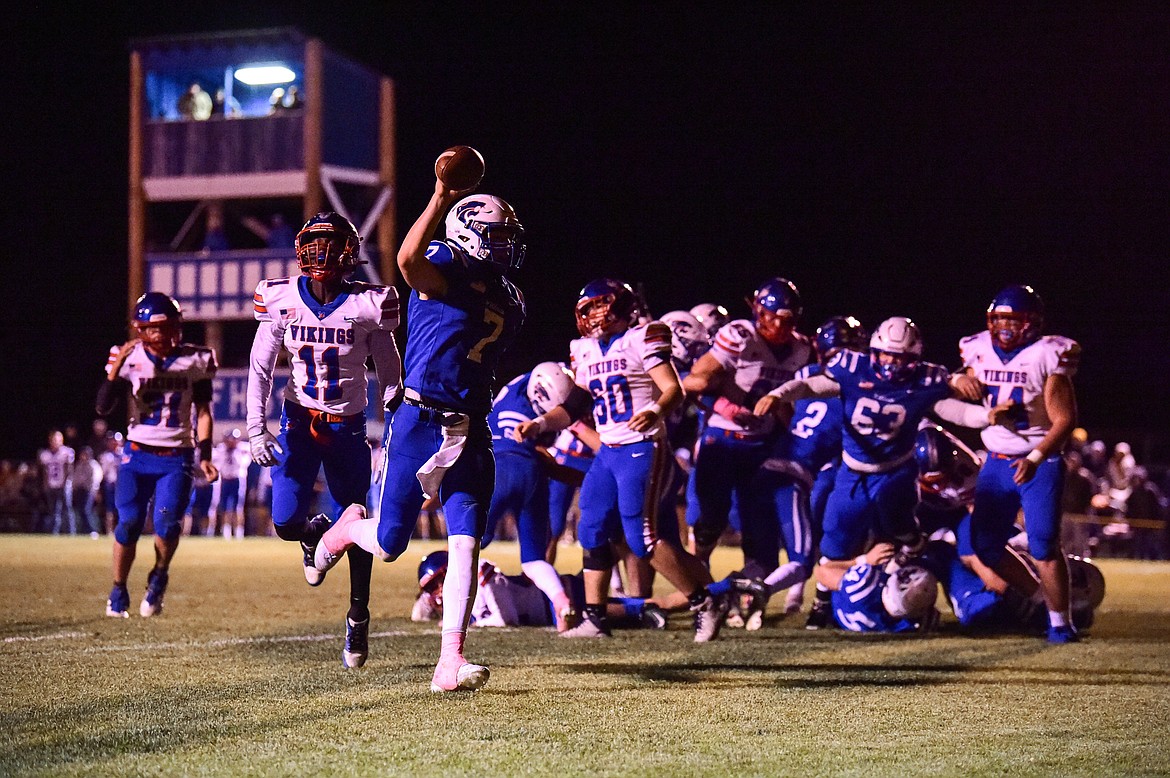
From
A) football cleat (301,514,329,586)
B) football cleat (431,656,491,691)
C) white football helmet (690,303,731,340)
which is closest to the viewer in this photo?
football cleat (431,656,491,691)

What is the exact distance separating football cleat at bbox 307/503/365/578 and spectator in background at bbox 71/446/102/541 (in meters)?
17.8

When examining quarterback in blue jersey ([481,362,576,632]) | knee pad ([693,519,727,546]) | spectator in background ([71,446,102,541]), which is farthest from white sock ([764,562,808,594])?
spectator in background ([71,446,102,541])

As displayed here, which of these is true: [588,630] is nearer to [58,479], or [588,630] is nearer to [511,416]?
[511,416]

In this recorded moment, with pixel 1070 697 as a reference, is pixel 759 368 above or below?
above

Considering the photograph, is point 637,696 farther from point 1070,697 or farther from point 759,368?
point 759,368

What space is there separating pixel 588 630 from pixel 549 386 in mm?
1498

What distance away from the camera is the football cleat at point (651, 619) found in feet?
27.3

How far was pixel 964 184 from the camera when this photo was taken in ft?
91.9

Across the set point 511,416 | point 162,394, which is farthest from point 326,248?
point 162,394

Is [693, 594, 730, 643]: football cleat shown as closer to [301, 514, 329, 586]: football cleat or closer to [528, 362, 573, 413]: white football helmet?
[528, 362, 573, 413]: white football helmet

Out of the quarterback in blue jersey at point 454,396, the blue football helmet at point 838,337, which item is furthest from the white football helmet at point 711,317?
the quarterback in blue jersey at point 454,396

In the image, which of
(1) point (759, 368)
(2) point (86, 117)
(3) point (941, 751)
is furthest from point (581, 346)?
(2) point (86, 117)

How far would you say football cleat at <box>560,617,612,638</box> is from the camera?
768 centimetres

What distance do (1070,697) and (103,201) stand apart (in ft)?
108
